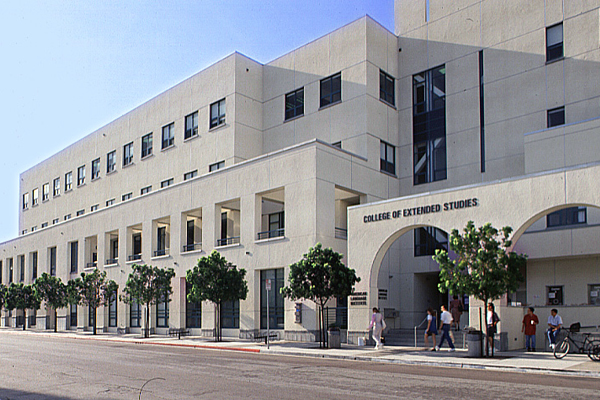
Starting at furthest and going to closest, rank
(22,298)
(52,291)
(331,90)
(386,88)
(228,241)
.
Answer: (22,298), (52,291), (228,241), (331,90), (386,88)

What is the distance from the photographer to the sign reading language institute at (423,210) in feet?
75.1

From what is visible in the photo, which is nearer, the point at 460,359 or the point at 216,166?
the point at 460,359

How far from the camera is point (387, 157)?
3544 centimetres

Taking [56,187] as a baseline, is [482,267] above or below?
below

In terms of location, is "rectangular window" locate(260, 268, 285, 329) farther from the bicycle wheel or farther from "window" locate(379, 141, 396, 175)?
the bicycle wheel

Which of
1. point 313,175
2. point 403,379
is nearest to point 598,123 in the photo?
point 313,175

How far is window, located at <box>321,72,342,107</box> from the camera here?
117 feet

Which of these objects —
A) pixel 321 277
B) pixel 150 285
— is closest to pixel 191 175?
pixel 150 285

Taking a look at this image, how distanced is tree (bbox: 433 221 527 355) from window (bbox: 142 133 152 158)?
34.1 meters

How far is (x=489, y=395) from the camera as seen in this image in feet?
36.9

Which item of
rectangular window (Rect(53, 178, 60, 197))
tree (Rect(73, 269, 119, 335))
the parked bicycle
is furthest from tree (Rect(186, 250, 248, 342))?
rectangular window (Rect(53, 178, 60, 197))

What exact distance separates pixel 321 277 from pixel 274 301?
875 cm

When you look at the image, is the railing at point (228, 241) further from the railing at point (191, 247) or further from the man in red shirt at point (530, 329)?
the man in red shirt at point (530, 329)

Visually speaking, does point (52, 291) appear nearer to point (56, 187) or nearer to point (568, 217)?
point (56, 187)
